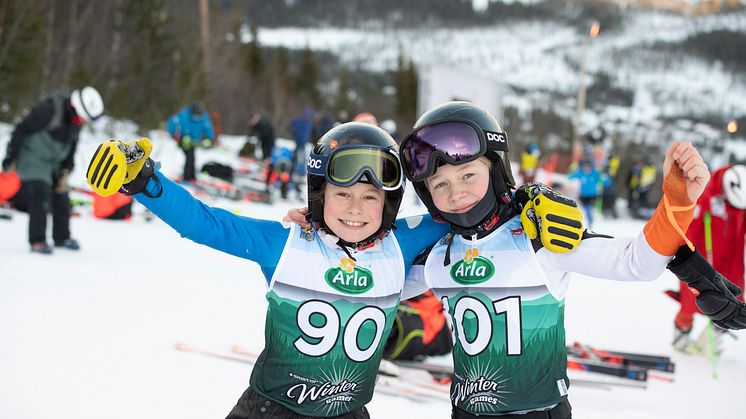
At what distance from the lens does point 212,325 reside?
5.24 metres

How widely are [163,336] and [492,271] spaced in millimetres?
3330

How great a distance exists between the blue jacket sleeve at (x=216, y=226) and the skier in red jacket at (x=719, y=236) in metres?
4.71

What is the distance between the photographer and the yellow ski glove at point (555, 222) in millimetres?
2195

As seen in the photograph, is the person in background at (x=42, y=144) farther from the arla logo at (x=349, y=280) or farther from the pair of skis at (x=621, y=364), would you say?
the pair of skis at (x=621, y=364)

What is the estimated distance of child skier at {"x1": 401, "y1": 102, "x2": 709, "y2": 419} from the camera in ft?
7.60

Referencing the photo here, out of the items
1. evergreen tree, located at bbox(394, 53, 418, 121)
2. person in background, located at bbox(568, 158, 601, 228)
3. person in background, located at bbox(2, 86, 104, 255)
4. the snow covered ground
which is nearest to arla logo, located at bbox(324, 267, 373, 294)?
the snow covered ground

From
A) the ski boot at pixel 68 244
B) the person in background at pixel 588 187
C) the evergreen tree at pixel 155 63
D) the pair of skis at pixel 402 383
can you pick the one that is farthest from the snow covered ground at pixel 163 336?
the evergreen tree at pixel 155 63

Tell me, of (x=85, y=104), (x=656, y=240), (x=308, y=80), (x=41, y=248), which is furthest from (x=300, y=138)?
(x=308, y=80)

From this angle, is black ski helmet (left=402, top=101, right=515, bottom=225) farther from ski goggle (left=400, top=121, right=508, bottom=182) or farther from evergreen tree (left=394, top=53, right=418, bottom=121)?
evergreen tree (left=394, top=53, right=418, bottom=121)

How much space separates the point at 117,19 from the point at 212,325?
80.0 ft

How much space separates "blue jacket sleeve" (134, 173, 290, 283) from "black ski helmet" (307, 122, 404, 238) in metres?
0.17

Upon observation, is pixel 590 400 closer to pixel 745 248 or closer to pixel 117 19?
pixel 745 248

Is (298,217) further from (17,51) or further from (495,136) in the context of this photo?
(17,51)

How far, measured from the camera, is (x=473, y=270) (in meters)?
2.39
